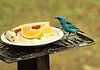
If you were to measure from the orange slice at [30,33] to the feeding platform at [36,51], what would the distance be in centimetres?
15

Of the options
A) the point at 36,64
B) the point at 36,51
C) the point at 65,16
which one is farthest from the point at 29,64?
the point at 65,16

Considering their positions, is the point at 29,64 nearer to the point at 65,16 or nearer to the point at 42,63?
the point at 42,63

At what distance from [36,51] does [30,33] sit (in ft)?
1.16

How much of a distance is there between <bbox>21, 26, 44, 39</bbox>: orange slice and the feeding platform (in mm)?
149

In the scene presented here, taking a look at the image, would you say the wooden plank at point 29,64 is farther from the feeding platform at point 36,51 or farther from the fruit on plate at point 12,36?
the fruit on plate at point 12,36

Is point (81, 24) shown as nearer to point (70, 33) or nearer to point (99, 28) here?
point (99, 28)

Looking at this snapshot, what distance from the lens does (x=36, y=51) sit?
2963 mm

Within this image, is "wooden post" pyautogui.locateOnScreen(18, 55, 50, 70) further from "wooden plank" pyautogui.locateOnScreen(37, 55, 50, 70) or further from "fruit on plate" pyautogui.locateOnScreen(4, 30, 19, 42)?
"fruit on plate" pyautogui.locateOnScreen(4, 30, 19, 42)

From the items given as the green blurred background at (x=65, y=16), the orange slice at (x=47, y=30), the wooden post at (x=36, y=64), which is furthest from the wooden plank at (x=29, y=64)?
the green blurred background at (x=65, y=16)

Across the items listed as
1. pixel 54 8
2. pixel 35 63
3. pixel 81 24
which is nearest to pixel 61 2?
pixel 54 8

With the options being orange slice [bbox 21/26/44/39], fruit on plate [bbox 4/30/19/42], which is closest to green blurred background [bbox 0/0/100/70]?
orange slice [bbox 21/26/44/39]

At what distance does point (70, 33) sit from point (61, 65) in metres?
2.24

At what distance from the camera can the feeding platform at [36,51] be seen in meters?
2.85

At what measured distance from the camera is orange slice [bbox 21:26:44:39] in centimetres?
312
